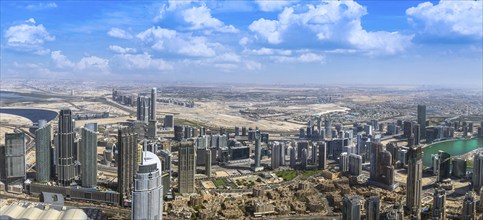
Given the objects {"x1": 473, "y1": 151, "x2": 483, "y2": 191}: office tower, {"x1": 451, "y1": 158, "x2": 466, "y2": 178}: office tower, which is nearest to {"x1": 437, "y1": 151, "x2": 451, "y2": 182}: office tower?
{"x1": 451, "y1": 158, "x2": 466, "y2": 178}: office tower

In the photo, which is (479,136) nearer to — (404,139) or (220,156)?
Answer: (404,139)

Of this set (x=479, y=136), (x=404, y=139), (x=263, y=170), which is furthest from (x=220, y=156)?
(x=479, y=136)

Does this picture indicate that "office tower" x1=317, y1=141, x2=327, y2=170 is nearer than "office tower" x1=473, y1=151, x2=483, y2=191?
No

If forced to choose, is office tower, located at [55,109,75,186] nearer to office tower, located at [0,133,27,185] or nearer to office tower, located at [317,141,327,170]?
office tower, located at [0,133,27,185]

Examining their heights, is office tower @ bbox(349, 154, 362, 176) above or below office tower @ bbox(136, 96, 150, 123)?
below

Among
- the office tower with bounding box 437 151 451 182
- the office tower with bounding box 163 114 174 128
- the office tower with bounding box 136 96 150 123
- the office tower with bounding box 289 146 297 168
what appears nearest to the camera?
the office tower with bounding box 437 151 451 182

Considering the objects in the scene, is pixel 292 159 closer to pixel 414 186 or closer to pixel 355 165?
pixel 355 165

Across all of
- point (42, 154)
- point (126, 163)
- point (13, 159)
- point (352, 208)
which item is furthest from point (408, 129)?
point (13, 159)

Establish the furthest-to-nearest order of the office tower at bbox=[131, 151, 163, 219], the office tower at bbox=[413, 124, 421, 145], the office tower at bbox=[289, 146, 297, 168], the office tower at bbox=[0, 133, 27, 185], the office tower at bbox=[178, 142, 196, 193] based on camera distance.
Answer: the office tower at bbox=[413, 124, 421, 145] < the office tower at bbox=[289, 146, 297, 168] < the office tower at bbox=[0, 133, 27, 185] < the office tower at bbox=[178, 142, 196, 193] < the office tower at bbox=[131, 151, 163, 219]
